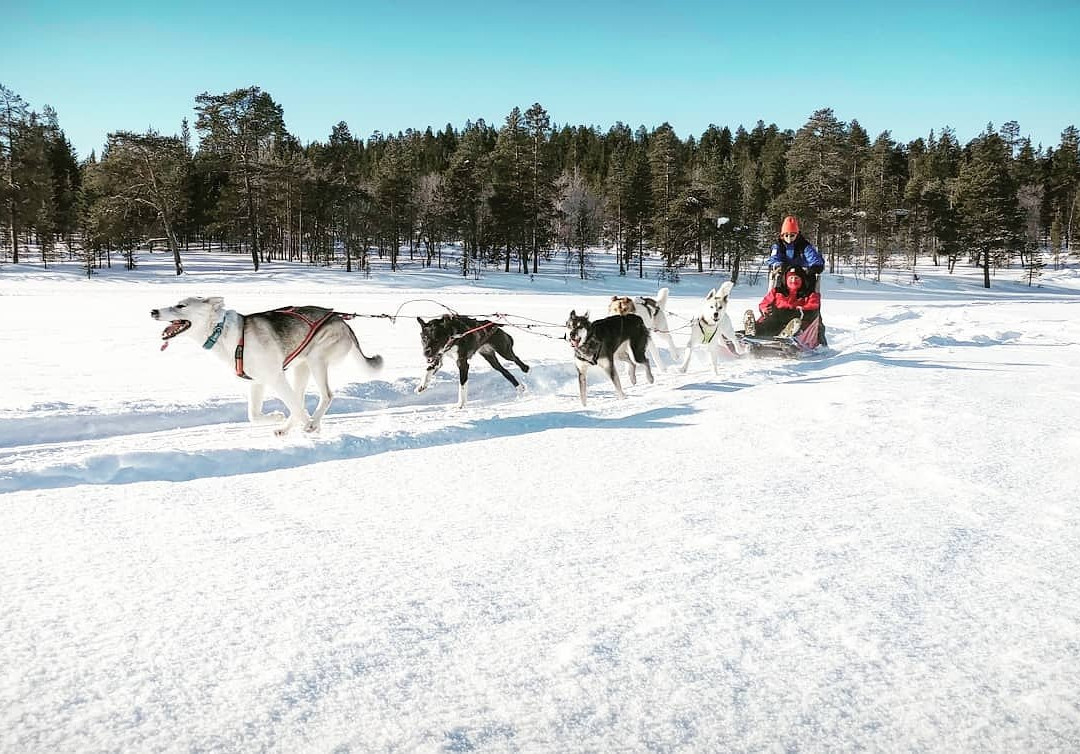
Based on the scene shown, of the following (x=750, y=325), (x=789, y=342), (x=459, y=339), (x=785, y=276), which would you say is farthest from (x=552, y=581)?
(x=785, y=276)

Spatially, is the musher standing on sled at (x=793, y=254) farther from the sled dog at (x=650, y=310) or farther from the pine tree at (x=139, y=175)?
the pine tree at (x=139, y=175)

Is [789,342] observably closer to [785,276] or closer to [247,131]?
[785,276]

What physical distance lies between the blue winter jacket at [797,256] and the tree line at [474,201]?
33.0 metres

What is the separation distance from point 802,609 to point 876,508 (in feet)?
4.55

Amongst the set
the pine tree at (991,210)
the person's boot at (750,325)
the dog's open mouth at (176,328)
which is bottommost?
the person's boot at (750,325)

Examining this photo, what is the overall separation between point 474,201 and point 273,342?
44.1 m

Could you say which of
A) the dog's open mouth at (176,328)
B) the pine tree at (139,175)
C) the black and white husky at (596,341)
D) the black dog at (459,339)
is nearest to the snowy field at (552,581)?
the dog's open mouth at (176,328)

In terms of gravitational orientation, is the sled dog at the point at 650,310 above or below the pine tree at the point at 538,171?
below

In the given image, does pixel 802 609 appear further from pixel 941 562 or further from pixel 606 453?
pixel 606 453

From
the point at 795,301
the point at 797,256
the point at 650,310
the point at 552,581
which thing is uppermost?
the point at 797,256

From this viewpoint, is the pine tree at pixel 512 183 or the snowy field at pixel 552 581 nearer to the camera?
the snowy field at pixel 552 581

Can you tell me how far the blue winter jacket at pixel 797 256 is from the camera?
1145cm

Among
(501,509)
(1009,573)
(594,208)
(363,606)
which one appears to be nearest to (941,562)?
(1009,573)

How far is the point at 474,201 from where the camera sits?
48.0 m
